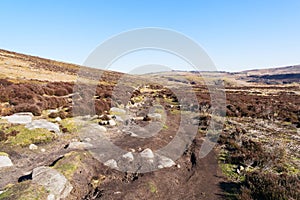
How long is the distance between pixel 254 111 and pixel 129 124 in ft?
56.7

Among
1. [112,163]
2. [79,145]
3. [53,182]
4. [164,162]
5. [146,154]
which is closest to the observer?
[53,182]

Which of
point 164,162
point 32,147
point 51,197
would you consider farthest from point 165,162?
point 32,147

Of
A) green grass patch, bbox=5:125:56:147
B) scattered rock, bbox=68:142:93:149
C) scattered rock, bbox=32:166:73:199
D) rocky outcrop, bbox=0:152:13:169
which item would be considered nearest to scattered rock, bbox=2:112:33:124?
green grass patch, bbox=5:125:56:147

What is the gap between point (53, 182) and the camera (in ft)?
24.3

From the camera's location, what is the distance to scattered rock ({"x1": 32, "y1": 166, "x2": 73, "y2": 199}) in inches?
282

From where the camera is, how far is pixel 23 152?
1105 centimetres

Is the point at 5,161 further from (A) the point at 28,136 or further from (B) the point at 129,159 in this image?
(B) the point at 129,159

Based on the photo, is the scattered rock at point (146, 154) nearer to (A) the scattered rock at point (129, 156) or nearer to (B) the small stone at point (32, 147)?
(A) the scattered rock at point (129, 156)

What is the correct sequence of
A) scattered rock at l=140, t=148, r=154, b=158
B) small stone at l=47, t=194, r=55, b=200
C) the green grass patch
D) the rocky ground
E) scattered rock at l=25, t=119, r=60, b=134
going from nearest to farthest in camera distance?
1. small stone at l=47, t=194, r=55, b=200
2. the rocky ground
3. scattered rock at l=140, t=148, r=154, b=158
4. the green grass patch
5. scattered rock at l=25, t=119, r=60, b=134

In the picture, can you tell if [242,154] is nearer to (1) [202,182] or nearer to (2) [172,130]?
(1) [202,182]

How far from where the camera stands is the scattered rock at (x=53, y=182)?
282 inches

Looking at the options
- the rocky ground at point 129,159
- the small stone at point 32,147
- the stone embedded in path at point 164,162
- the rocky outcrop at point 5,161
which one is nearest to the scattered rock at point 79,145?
the rocky ground at point 129,159

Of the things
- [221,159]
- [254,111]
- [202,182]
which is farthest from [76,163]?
[254,111]

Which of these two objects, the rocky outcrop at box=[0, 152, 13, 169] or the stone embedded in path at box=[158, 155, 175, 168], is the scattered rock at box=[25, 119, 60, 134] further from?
the stone embedded in path at box=[158, 155, 175, 168]
